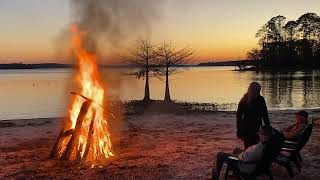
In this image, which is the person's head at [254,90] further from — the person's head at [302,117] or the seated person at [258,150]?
the person's head at [302,117]

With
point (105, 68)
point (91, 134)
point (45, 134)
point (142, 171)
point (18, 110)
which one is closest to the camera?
point (142, 171)

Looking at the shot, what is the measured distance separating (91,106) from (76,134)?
2.80ft

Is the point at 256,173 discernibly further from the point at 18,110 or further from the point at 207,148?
the point at 18,110

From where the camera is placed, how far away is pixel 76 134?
11.5 m

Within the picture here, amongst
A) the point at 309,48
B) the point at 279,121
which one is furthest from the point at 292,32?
the point at 279,121

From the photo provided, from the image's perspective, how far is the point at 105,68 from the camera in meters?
14.8

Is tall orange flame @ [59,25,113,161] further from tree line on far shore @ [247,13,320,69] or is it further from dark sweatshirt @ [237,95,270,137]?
tree line on far shore @ [247,13,320,69]

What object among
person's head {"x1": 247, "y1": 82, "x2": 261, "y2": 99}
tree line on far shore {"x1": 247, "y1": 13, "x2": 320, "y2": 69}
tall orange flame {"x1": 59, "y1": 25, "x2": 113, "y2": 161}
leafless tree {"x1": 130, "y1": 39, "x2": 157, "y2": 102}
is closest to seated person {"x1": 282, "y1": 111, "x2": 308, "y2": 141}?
person's head {"x1": 247, "y1": 82, "x2": 261, "y2": 99}

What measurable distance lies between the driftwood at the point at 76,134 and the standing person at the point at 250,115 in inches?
176

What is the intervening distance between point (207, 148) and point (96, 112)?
327cm

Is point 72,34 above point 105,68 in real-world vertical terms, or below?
above

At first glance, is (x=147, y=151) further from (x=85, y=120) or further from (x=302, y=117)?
(x=302, y=117)

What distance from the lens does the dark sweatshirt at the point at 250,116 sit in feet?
28.6

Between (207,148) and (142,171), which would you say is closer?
(142,171)
